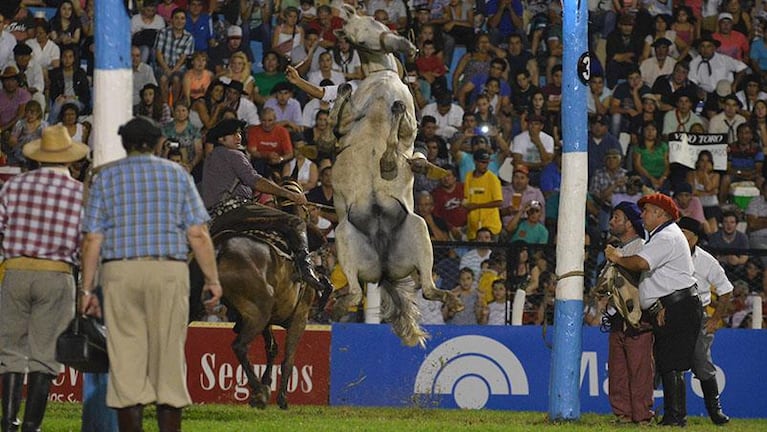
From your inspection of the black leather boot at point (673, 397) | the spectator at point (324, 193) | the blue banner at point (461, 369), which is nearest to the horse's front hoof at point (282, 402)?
the blue banner at point (461, 369)

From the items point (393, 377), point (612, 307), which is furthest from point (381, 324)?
point (612, 307)

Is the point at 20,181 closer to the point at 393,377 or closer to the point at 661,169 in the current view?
the point at 393,377

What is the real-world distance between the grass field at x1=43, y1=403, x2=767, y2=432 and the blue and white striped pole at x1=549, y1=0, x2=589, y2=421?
0.38 m

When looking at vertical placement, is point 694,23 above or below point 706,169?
above

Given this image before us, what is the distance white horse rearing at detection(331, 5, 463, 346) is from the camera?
13.5 metres

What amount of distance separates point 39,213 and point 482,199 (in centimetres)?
973

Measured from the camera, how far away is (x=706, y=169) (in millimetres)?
21047

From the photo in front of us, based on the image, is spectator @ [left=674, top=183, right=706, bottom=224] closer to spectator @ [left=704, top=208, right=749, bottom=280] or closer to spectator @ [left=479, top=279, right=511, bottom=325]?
spectator @ [left=704, top=208, right=749, bottom=280]

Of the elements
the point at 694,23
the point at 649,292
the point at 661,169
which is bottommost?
the point at 649,292

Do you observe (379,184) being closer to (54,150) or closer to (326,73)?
(54,150)

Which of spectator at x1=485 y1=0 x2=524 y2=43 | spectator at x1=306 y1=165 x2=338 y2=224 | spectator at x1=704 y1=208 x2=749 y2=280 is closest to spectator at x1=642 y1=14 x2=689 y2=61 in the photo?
spectator at x1=485 y1=0 x2=524 y2=43

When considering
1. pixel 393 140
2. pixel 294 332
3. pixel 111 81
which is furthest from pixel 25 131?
pixel 111 81

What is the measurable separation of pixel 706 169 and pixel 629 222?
6.85 metres

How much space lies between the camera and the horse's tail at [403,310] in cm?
1370
